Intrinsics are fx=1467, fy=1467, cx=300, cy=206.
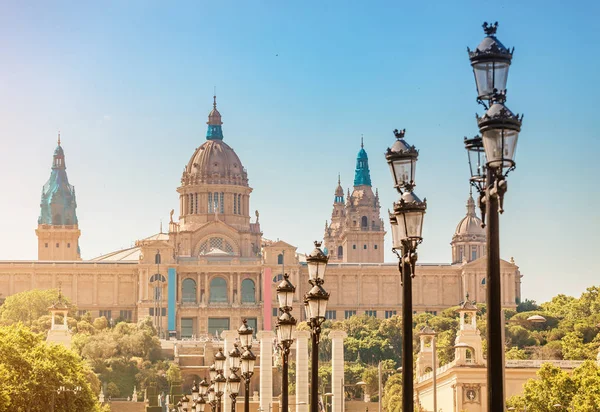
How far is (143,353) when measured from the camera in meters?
154

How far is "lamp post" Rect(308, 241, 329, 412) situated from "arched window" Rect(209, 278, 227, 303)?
156 meters

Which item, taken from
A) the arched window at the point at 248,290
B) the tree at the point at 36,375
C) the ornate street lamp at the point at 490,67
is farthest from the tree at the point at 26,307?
the ornate street lamp at the point at 490,67

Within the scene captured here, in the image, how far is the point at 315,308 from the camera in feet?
95.7

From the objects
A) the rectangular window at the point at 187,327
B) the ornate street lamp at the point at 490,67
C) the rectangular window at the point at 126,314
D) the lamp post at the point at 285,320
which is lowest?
the lamp post at the point at 285,320

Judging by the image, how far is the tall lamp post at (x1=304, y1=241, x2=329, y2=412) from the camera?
2834 centimetres

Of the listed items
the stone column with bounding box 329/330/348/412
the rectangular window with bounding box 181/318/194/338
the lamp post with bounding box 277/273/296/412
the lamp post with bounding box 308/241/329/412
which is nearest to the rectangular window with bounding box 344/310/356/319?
the rectangular window with bounding box 181/318/194/338

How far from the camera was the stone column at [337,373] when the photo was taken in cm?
7044

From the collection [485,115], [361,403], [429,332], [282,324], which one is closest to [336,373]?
[429,332]

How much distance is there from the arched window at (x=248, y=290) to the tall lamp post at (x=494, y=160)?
553ft

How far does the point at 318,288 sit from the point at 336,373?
45.7m

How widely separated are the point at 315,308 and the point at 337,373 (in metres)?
45.9

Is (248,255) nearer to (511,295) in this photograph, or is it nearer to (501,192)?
(511,295)

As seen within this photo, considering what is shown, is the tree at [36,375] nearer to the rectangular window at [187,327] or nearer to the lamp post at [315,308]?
the lamp post at [315,308]

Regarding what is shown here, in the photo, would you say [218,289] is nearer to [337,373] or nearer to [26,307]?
[26,307]
